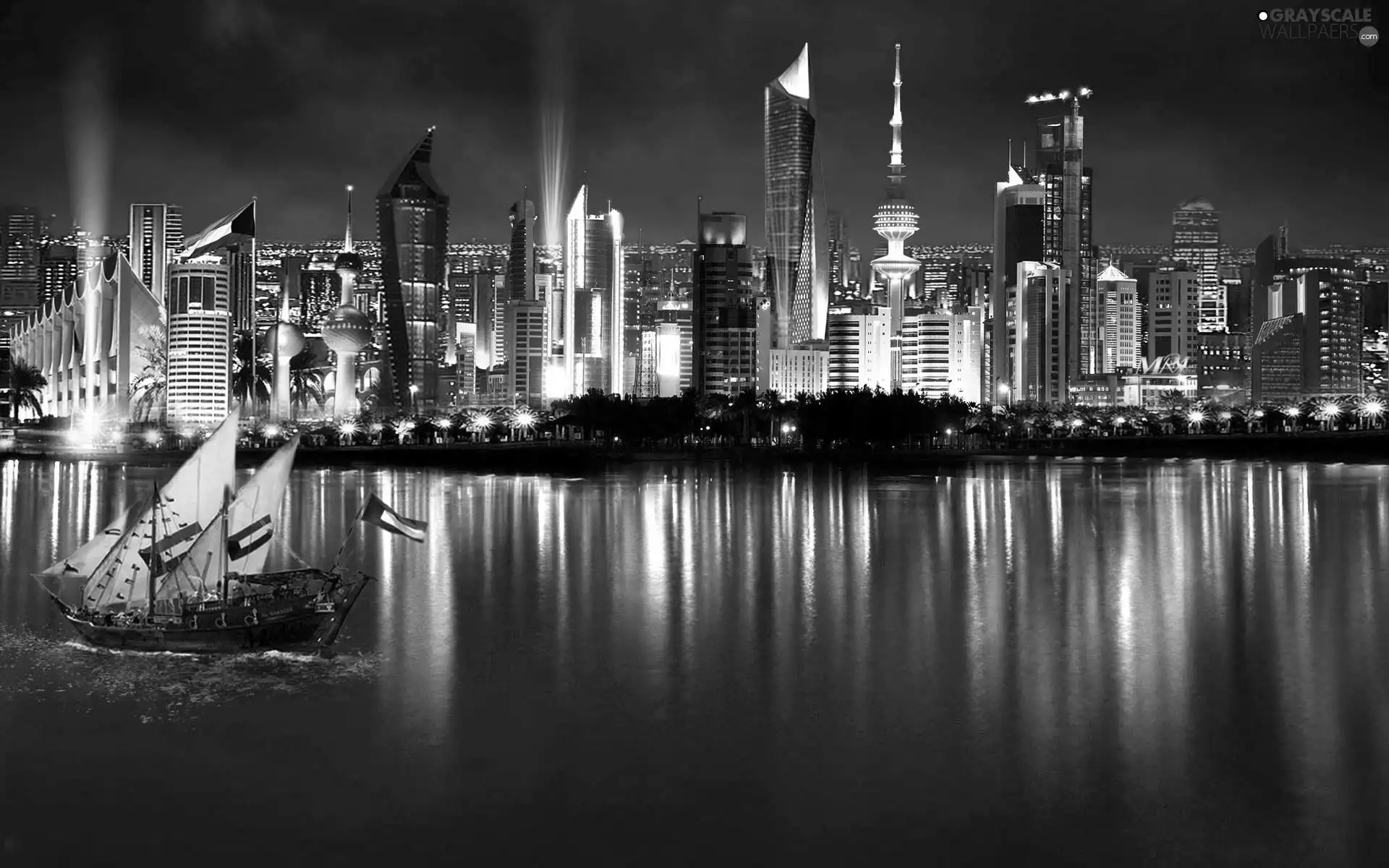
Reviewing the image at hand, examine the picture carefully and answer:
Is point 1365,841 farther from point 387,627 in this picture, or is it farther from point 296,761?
point 387,627

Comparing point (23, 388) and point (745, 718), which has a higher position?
point (23, 388)

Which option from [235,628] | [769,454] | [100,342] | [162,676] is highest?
[100,342]

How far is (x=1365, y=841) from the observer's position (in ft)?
51.6

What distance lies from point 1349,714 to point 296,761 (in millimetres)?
15062

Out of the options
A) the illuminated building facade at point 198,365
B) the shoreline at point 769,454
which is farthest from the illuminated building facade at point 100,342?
the shoreline at point 769,454

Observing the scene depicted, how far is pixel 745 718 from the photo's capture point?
21.4 meters

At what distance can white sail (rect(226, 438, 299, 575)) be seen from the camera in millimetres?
27375

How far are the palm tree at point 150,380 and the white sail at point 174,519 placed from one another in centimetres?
15819

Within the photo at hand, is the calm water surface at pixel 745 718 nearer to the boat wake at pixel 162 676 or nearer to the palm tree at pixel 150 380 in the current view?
the boat wake at pixel 162 676

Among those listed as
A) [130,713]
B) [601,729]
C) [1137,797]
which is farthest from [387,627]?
[1137,797]

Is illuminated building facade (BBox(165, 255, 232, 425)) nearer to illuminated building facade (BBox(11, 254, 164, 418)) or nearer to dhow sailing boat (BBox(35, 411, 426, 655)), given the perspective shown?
illuminated building facade (BBox(11, 254, 164, 418))

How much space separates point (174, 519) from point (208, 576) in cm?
157

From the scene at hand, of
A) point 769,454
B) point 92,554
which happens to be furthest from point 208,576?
point 769,454

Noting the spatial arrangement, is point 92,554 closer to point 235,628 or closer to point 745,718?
point 235,628
